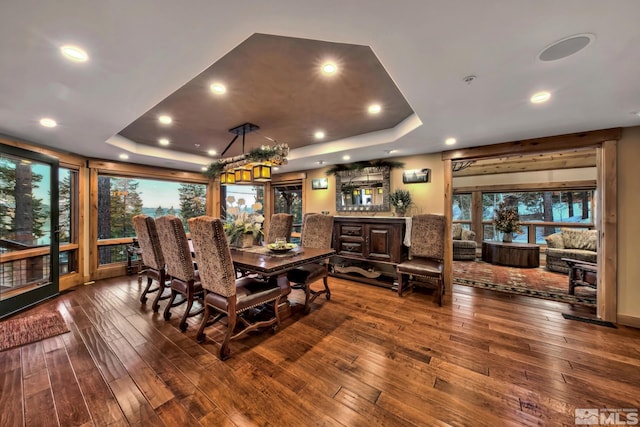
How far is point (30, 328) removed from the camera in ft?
8.51

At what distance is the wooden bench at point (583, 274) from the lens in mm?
3244

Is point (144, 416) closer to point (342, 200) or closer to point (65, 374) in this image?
point (65, 374)

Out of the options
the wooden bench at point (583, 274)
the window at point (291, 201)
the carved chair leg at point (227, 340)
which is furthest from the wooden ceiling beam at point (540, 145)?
the carved chair leg at point (227, 340)

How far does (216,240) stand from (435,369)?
2.14 metres

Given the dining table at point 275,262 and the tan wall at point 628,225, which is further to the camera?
the tan wall at point 628,225

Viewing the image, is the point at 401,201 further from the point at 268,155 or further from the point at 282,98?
the point at 282,98

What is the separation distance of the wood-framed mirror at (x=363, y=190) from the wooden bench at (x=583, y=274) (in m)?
2.86

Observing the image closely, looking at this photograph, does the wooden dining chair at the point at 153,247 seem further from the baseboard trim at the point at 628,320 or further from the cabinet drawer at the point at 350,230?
the baseboard trim at the point at 628,320

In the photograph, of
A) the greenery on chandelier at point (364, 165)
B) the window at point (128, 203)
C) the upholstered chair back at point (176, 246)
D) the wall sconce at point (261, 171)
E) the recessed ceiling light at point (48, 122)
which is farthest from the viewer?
the window at point (128, 203)

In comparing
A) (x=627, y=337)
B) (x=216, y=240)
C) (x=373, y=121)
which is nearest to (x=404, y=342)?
(x=216, y=240)

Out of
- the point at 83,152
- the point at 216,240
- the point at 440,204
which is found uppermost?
the point at 83,152

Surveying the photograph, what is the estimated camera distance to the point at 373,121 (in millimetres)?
3229

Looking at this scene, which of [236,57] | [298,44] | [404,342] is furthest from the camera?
[404,342]

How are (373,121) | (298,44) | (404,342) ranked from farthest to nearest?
(373,121)
(404,342)
(298,44)
